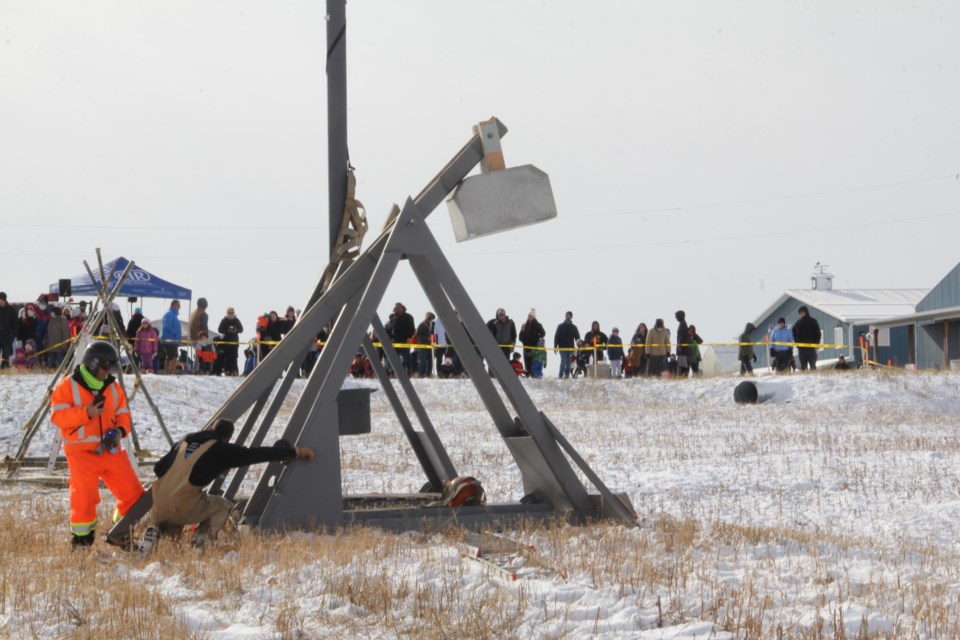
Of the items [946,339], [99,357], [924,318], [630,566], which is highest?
[924,318]

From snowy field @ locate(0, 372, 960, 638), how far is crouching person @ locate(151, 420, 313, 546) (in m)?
0.43

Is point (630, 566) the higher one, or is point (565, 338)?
point (565, 338)

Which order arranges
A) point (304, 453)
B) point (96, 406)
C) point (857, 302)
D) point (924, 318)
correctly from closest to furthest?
point (96, 406), point (304, 453), point (924, 318), point (857, 302)

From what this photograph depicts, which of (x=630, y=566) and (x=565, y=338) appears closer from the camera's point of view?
(x=630, y=566)

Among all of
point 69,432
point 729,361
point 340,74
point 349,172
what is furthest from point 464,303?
point 729,361

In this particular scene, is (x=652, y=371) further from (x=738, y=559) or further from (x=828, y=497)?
(x=738, y=559)

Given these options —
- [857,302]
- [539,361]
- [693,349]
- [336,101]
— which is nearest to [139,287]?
[539,361]

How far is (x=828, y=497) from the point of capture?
1204 centimetres

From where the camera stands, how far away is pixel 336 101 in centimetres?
1023

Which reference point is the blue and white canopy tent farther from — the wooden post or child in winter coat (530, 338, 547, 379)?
Result: the wooden post

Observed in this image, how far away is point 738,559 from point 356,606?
2.88 m

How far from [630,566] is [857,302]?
53.4m

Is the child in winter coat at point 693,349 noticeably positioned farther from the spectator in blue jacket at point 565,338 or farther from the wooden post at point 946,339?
the wooden post at point 946,339

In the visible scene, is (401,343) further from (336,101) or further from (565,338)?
(336,101)
